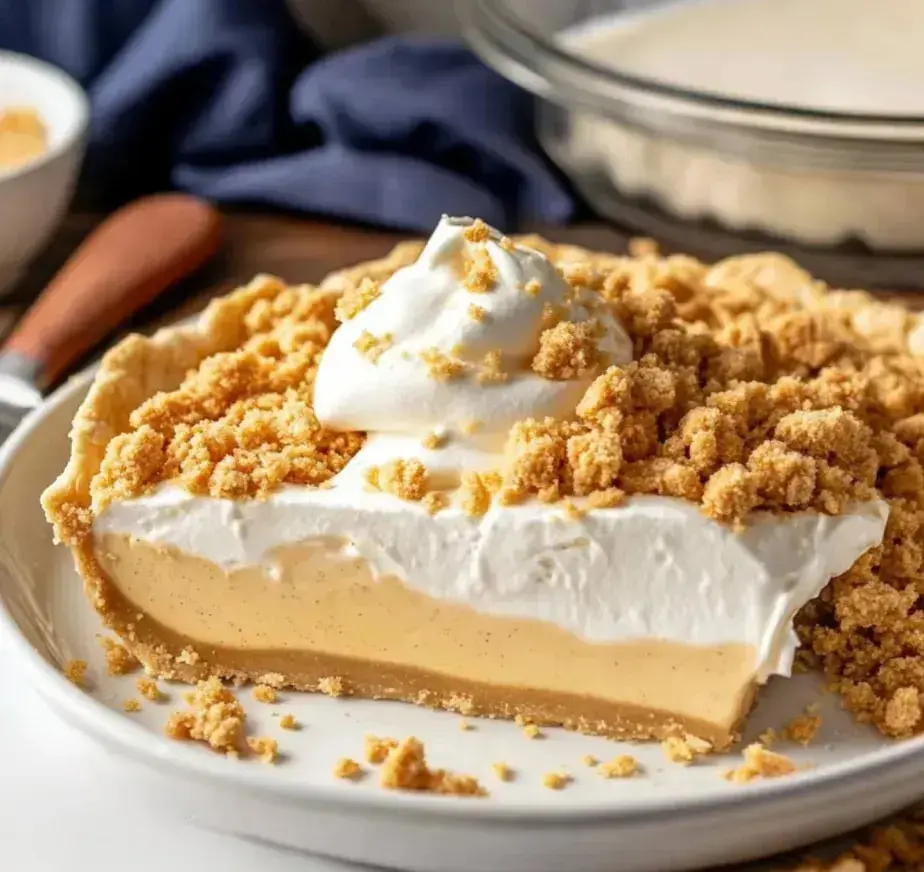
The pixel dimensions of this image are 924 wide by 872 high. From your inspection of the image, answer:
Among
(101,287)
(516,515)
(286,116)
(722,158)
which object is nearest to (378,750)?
(516,515)

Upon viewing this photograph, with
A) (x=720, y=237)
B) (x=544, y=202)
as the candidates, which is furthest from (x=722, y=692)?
(x=544, y=202)

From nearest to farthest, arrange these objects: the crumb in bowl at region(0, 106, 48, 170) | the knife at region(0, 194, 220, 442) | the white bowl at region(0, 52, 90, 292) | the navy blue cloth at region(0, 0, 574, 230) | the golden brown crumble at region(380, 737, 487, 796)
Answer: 1. the golden brown crumble at region(380, 737, 487, 796)
2. the knife at region(0, 194, 220, 442)
3. the white bowl at region(0, 52, 90, 292)
4. the crumb in bowl at region(0, 106, 48, 170)
5. the navy blue cloth at region(0, 0, 574, 230)

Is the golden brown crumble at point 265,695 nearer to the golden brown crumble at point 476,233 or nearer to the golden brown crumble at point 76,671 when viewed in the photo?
the golden brown crumble at point 76,671

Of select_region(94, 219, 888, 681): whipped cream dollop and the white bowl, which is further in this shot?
the white bowl

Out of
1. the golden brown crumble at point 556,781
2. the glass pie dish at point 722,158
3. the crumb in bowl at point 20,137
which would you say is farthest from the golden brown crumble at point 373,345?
the crumb in bowl at point 20,137

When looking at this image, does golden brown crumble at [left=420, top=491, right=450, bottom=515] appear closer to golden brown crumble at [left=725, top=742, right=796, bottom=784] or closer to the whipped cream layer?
the whipped cream layer

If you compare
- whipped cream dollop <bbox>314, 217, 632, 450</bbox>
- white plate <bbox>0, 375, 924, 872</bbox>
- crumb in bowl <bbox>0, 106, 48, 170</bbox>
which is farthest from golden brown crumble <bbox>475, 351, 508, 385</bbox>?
crumb in bowl <bbox>0, 106, 48, 170</bbox>

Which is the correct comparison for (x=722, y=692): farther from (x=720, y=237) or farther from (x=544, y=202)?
(x=544, y=202)

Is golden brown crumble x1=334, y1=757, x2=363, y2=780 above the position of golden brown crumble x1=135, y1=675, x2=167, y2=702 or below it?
above
